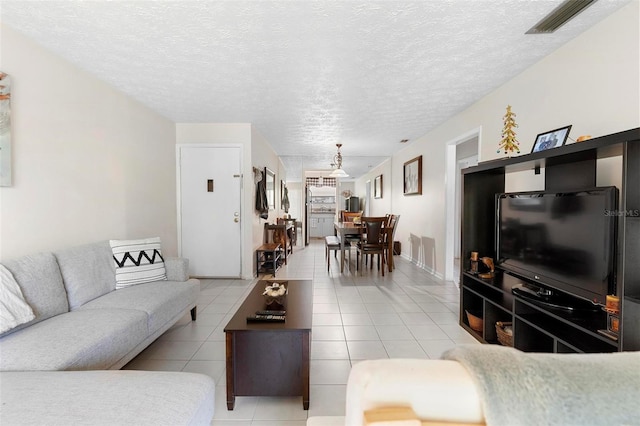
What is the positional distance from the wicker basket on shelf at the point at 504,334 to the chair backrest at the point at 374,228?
8.23ft

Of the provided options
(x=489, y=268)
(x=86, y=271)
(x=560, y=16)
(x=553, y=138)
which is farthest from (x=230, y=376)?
(x=560, y=16)

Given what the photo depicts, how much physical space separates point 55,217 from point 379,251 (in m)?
4.03

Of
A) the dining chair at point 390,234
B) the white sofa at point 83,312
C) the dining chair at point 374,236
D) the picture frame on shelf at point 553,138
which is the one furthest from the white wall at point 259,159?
the picture frame on shelf at point 553,138

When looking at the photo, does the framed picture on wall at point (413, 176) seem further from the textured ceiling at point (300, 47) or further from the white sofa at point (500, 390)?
the white sofa at point (500, 390)

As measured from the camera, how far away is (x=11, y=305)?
1480 mm

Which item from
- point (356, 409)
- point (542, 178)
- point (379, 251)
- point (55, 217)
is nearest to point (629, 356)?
point (356, 409)

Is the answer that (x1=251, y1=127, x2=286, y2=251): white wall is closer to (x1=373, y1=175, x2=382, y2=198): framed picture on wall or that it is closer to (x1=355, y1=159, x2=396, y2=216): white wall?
(x1=355, y1=159, x2=396, y2=216): white wall

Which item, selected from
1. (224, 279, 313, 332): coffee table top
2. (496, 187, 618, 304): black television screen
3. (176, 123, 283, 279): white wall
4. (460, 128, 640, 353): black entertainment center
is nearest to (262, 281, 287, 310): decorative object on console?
(224, 279, 313, 332): coffee table top

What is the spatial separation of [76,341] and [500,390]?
1903 mm

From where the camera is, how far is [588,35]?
1854mm

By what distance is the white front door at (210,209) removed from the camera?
4.11 meters

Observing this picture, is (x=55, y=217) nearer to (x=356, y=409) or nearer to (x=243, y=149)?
(x=243, y=149)

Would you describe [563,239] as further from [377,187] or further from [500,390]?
[377,187]

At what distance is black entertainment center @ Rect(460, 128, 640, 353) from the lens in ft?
3.96
